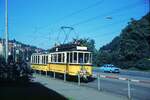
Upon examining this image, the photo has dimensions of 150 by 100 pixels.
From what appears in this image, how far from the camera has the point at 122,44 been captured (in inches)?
3319

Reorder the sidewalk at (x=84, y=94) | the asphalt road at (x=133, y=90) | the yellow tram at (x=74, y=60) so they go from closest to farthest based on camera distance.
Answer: the sidewalk at (x=84, y=94) → the asphalt road at (x=133, y=90) → the yellow tram at (x=74, y=60)

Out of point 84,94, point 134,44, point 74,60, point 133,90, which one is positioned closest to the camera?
point 84,94

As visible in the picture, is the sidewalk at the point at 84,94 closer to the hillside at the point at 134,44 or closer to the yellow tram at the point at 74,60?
the yellow tram at the point at 74,60

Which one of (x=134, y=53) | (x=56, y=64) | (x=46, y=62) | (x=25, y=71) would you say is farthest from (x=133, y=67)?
(x=25, y=71)

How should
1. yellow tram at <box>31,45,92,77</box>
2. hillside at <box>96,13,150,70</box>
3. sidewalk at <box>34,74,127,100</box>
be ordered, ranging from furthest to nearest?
hillside at <box>96,13,150,70</box>, yellow tram at <box>31,45,92,77</box>, sidewalk at <box>34,74,127,100</box>

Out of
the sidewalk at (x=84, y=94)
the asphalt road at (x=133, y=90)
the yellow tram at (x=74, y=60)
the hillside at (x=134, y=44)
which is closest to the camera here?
the sidewalk at (x=84, y=94)

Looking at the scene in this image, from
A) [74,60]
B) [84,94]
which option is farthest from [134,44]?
[84,94]

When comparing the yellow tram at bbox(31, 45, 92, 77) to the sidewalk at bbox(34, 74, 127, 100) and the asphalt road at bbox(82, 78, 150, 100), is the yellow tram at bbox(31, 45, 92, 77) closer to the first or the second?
the asphalt road at bbox(82, 78, 150, 100)

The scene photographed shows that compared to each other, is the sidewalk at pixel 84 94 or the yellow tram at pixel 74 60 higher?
the yellow tram at pixel 74 60

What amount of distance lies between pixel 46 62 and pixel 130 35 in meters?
45.5

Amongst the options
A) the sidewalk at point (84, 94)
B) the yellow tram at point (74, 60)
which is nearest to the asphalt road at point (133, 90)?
the sidewalk at point (84, 94)

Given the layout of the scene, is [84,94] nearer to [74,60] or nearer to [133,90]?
[133,90]

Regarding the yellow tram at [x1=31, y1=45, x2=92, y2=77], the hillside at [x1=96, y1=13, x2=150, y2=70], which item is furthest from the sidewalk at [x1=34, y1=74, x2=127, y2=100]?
the hillside at [x1=96, y1=13, x2=150, y2=70]

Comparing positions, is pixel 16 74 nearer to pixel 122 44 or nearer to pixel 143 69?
pixel 143 69
